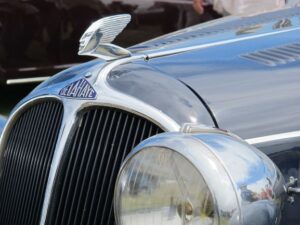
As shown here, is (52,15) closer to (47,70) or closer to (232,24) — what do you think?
(47,70)

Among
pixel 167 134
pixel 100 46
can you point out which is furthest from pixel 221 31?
pixel 167 134

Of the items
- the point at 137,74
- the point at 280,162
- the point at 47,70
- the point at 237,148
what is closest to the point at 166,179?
the point at 237,148

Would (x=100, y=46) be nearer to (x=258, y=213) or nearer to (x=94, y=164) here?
(x=94, y=164)

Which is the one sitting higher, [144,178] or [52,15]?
[144,178]

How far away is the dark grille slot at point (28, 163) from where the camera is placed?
243cm

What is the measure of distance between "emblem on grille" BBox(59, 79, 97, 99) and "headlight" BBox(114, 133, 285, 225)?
55 centimetres

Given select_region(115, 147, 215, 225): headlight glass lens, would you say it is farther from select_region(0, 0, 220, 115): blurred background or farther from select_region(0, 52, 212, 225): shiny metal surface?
select_region(0, 0, 220, 115): blurred background

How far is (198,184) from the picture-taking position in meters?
1.67

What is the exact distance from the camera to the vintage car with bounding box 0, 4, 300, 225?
166 centimetres

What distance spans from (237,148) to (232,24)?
119cm

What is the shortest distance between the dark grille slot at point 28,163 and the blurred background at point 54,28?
4340 millimetres

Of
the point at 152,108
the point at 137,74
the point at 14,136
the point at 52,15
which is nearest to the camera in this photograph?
the point at 152,108

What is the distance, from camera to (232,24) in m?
2.79

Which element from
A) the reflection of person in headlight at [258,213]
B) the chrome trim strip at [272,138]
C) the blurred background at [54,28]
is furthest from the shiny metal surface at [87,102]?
the blurred background at [54,28]
